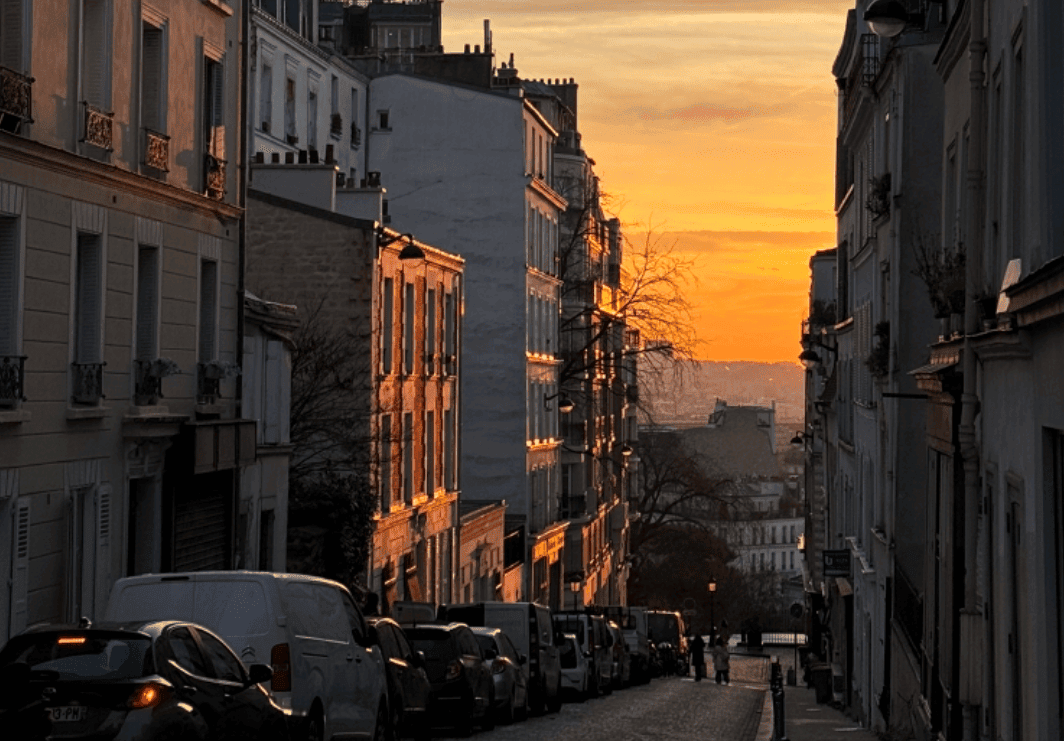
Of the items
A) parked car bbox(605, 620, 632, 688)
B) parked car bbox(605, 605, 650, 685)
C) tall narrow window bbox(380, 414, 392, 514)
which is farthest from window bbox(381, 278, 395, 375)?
parked car bbox(605, 605, 650, 685)

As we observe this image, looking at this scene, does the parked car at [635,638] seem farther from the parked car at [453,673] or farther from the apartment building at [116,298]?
the parked car at [453,673]

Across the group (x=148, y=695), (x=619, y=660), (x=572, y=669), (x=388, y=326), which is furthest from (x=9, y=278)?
(x=619, y=660)

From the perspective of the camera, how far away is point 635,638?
53344 millimetres

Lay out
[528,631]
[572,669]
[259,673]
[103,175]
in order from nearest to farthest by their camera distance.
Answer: [259,673]
[103,175]
[528,631]
[572,669]

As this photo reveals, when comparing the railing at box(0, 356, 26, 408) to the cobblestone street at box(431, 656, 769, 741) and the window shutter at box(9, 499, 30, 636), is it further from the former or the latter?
the cobblestone street at box(431, 656, 769, 741)

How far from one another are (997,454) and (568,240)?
57.2m

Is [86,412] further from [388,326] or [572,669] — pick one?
[388,326]

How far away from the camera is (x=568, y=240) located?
7194 centimetres

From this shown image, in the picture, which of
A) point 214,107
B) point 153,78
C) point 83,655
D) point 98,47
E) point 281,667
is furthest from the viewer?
point 214,107

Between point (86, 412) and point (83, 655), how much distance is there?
10.9m

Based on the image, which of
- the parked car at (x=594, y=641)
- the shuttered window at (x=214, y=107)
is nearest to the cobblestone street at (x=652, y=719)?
the parked car at (x=594, y=641)

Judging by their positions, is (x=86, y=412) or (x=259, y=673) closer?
(x=259, y=673)

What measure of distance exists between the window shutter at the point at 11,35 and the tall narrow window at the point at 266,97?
93.3ft

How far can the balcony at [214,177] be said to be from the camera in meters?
27.4
